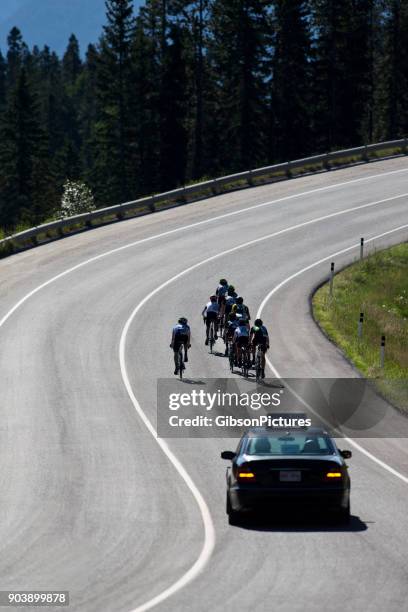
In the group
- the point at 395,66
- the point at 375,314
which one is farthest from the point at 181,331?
the point at 395,66

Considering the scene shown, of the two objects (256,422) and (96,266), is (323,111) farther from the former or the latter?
(256,422)

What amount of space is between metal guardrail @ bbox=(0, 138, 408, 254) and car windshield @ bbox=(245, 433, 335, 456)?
106ft

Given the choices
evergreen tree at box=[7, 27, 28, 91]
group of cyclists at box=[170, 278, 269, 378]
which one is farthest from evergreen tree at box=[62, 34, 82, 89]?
group of cyclists at box=[170, 278, 269, 378]

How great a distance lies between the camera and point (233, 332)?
2800cm

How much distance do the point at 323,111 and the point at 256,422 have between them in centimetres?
6376

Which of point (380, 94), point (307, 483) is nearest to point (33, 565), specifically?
point (307, 483)

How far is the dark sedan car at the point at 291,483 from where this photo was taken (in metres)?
13.2

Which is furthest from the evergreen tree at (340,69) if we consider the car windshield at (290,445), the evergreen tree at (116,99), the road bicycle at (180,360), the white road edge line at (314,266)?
the car windshield at (290,445)

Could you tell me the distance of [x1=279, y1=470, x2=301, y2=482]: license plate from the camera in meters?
13.3

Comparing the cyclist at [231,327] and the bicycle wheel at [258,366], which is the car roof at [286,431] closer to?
the bicycle wheel at [258,366]

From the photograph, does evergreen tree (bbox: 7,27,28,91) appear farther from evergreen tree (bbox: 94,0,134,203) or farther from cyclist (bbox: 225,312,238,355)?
cyclist (bbox: 225,312,238,355)

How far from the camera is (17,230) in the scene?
4828 cm

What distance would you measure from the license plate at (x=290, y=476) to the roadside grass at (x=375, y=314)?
9959 millimetres

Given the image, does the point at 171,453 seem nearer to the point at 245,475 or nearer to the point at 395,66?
the point at 245,475
